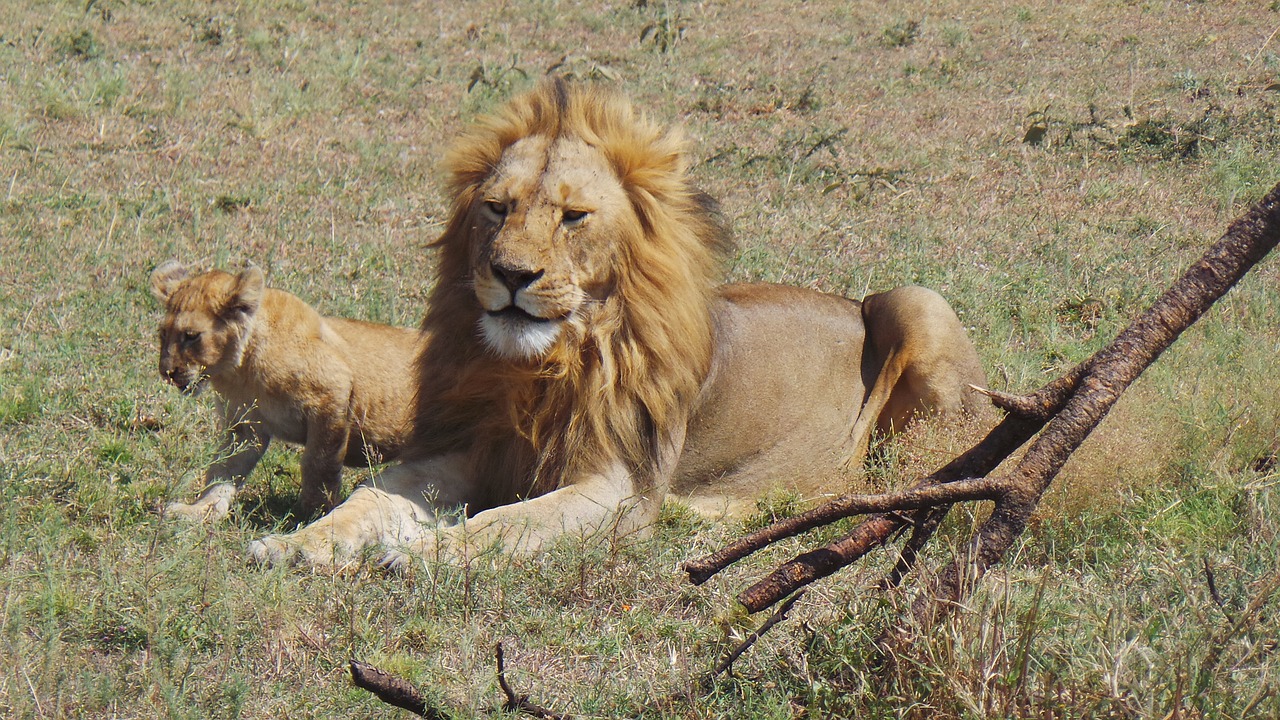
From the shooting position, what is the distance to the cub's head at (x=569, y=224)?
438cm

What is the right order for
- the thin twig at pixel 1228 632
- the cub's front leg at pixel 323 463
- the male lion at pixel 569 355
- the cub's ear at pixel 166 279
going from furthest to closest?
the cub's ear at pixel 166 279 < the cub's front leg at pixel 323 463 < the male lion at pixel 569 355 < the thin twig at pixel 1228 632

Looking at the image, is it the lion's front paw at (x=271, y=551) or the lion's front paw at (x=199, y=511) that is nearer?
the lion's front paw at (x=271, y=551)

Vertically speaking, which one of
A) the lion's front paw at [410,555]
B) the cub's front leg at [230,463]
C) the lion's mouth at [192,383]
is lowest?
the cub's front leg at [230,463]

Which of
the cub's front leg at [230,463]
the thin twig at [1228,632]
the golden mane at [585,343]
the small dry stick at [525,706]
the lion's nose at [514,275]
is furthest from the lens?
the cub's front leg at [230,463]

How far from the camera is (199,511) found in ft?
16.0

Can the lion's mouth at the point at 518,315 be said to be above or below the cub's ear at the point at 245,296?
above

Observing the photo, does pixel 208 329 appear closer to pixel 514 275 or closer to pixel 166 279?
pixel 166 279

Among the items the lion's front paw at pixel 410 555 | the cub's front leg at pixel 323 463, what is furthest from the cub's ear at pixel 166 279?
the lion's front paw at pixel 410 555

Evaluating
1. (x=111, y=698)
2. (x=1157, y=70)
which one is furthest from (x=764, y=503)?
(x=1157, y=70)

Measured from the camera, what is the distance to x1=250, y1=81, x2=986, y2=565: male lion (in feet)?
14.3

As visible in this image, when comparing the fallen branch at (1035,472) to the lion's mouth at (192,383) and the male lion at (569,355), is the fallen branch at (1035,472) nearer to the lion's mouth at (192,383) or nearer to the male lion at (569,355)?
the male lion at (569,355)

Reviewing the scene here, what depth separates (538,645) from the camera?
357 centimetres

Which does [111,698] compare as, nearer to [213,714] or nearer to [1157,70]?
[213,714]

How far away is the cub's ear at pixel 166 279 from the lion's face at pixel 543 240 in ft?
6.22
